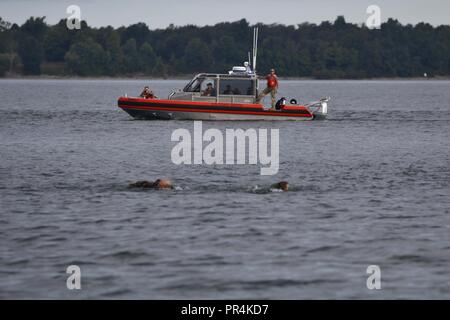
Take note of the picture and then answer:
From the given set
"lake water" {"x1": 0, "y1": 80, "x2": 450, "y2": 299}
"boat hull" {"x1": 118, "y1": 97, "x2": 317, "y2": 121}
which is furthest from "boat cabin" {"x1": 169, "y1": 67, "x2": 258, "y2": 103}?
"lake water" {"x1": 0, "y1": 80, "x2": 450, "y2": 299}

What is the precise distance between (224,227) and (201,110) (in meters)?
26.5

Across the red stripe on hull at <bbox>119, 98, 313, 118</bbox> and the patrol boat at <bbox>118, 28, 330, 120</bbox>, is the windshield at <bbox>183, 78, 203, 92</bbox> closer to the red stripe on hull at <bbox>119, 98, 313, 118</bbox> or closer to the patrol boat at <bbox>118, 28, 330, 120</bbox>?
Result: the patrol boat at <bbox>118, 28, 330, 120</bbox>

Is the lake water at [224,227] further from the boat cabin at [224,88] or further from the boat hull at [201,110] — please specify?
the boat cabin at [224,88]

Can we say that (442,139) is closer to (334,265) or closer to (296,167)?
(296,167)

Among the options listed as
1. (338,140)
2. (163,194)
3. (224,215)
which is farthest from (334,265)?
(338,140)

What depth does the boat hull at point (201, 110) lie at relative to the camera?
45.7 metres

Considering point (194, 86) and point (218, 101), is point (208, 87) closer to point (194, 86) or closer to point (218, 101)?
point (218, 101)

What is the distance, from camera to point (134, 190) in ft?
79.5

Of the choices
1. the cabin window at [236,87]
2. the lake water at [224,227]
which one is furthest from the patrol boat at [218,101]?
the lake water at [224,227]

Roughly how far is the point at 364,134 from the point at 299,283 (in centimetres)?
3157

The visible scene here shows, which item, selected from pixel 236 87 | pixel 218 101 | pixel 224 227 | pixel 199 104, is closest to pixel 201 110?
pixel 199 104

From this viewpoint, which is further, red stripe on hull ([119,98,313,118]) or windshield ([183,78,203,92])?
windshield ([183,78,203,92])

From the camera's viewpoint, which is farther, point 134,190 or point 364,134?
point 364,134

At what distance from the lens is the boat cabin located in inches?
1799
